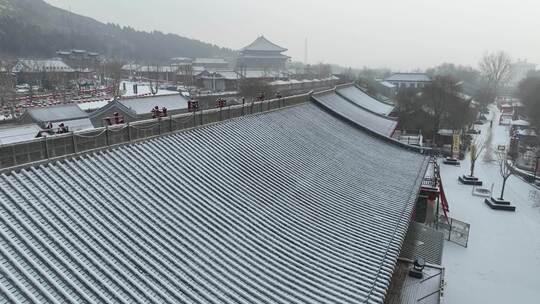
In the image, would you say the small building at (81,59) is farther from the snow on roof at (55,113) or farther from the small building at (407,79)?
the small building at (407,79)

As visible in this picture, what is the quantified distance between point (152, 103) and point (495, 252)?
28.7 meters

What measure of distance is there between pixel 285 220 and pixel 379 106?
3006cm

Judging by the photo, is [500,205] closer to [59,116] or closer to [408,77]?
[59,116]

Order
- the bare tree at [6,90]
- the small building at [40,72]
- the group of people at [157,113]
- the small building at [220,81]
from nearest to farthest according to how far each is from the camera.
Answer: the group of people at [157,113]
the bare tree at [6,90]
the small building at [40,72]
the small building at [220,81]

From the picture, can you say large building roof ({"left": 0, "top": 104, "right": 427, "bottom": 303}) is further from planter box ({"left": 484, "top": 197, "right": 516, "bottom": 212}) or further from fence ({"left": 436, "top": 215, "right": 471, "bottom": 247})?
planter box ({"left": 484, "top": 197, "right": 516, "bottom": 212})

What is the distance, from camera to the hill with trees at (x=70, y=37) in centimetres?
9650

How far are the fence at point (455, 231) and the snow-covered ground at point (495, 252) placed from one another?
1.09 feet

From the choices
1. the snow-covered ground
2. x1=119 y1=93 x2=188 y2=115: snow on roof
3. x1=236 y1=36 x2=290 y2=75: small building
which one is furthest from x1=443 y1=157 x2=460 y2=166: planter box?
x1=236 y1=36 x2=290 y2=75: small building

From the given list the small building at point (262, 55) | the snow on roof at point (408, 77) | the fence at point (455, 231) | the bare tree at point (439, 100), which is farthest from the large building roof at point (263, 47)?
the fence at point (455, 231)

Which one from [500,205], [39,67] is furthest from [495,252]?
[39,67]

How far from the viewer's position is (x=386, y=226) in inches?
394

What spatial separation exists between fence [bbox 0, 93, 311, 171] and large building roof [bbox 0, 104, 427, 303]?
22 centimetres

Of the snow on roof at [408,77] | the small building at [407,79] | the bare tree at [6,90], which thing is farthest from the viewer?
the snow on roof at [408,77]

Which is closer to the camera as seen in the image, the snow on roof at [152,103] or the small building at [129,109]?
the small building at [129,109]
